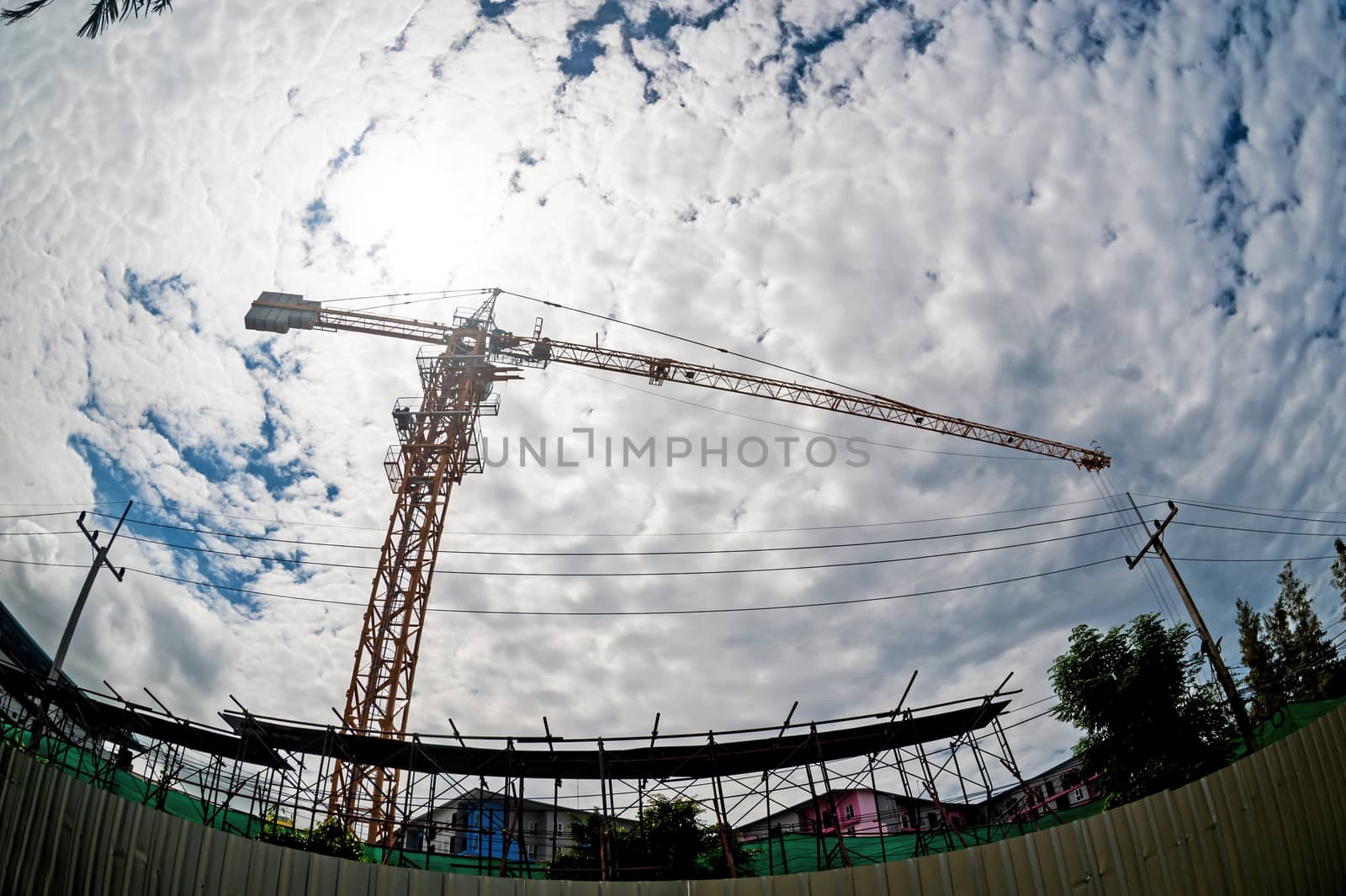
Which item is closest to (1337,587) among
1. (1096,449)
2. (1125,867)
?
(1096,449)

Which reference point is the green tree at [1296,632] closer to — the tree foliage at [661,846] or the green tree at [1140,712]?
the green tree at [1140,712]

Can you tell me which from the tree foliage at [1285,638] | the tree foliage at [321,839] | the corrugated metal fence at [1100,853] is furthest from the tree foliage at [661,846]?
the tree foliage at [1285,638]

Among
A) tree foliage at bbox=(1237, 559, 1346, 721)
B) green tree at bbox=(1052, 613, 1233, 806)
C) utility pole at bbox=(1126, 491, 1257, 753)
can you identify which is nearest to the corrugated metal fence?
utility pole at bbox=(1126, 491, 1257, 753)

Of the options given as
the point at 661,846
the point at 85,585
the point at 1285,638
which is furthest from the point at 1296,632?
the point at 85,585

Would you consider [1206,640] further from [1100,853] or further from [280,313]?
[280,313]

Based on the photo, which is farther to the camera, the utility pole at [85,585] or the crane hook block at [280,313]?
the crane hook block at [280,313]

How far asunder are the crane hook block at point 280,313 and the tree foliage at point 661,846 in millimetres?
27725

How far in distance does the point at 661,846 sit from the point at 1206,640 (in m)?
16.0

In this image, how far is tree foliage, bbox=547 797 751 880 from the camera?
21391 millimetres

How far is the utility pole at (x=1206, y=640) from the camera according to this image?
53.7 ft

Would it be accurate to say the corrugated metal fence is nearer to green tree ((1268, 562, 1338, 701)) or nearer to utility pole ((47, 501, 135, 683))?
utility pole ((47, 501, 135, 683))

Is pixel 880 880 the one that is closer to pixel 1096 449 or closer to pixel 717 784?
pixel 717 784

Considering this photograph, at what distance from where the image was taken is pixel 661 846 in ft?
74.4

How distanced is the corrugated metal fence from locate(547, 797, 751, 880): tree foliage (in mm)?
8625
